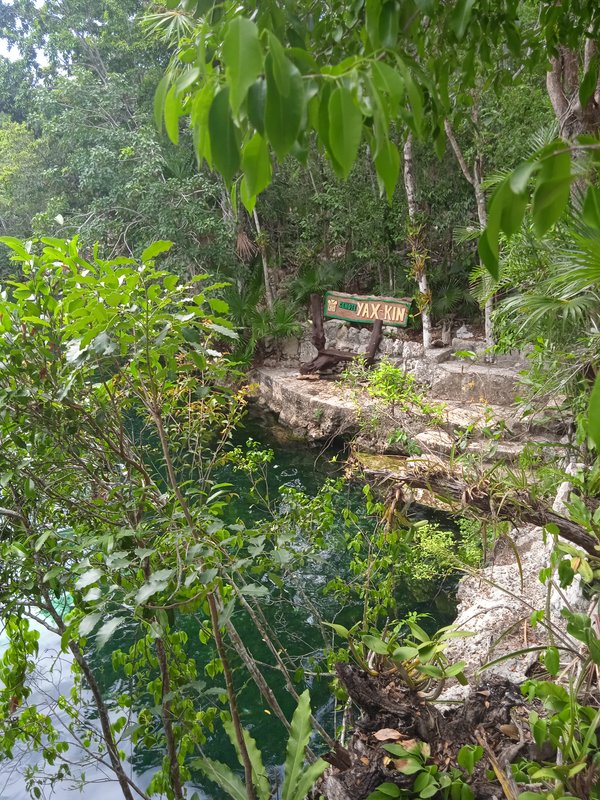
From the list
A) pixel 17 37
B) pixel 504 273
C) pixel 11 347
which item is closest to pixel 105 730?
pixel 11 347

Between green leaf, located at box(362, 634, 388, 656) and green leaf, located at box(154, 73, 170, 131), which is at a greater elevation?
green leaf, located at box(154, 73, 170, 131)

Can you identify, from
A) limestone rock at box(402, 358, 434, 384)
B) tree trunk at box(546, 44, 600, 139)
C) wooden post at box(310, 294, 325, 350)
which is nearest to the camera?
tree trunk at box(546, 44, 600, 139)

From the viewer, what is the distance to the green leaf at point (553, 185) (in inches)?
20.6

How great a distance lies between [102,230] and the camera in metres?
9.23

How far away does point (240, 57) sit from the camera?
479mm

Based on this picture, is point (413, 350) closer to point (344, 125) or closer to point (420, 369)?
point (420, 369)

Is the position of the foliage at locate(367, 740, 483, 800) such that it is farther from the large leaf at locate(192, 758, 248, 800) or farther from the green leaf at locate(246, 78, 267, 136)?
the green leaf at locate(246, 78, 267, 136)

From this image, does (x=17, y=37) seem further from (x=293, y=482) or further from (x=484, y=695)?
(x=484, y=695)

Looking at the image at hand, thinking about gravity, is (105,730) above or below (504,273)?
below

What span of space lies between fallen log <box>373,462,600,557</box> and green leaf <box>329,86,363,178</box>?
1839 mm

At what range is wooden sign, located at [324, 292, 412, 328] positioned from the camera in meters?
8.06

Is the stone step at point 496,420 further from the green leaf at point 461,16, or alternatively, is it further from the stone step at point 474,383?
the green leaf at point 461,16

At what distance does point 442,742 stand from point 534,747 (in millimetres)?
262

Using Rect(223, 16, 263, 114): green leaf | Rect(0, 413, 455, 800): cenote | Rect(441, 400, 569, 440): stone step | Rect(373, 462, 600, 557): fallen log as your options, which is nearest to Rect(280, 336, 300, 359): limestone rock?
Rect(441, 400, 569, 440): stone step
